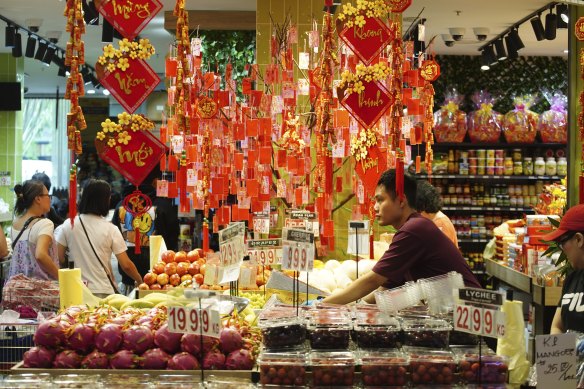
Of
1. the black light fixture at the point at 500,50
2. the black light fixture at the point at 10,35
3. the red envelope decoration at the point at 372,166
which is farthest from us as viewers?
the black light fixture at the point at 500,50

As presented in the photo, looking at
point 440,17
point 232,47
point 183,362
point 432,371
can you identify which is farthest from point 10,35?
point 432,371

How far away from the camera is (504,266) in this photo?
8992 mm

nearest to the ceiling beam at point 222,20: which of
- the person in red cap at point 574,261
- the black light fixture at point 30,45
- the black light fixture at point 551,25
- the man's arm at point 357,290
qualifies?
the black light fixture at point 30,45

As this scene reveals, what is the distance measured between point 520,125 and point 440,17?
7.85 feet

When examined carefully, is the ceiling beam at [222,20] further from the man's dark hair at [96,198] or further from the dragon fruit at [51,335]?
the dragon fruit at [51,335]

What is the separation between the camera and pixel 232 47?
38.3 ft

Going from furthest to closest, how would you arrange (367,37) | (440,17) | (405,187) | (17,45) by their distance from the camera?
(17,45) < (440,17) < (367,37) < (405,187)

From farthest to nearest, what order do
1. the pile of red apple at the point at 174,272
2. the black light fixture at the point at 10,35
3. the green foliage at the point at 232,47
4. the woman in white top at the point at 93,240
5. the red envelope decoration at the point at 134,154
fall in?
1. the black light fixture at the point at 10,35
2. the green foliage at the point at 232,47
3. the woman in white top at the point at 93,240
4. the pile of red apple at the point at 174,272
5. the red envelope decoration at the point at 134,154

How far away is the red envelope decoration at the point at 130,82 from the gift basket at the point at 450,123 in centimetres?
864

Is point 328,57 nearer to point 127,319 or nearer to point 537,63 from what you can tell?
point 127,319

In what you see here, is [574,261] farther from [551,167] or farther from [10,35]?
[10,35]

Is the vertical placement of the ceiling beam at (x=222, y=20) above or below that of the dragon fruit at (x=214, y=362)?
above

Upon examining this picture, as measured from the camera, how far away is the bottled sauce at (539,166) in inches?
503

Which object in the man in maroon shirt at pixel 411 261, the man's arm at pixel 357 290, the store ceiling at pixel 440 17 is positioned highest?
the store ceiling at pixel 440 17
